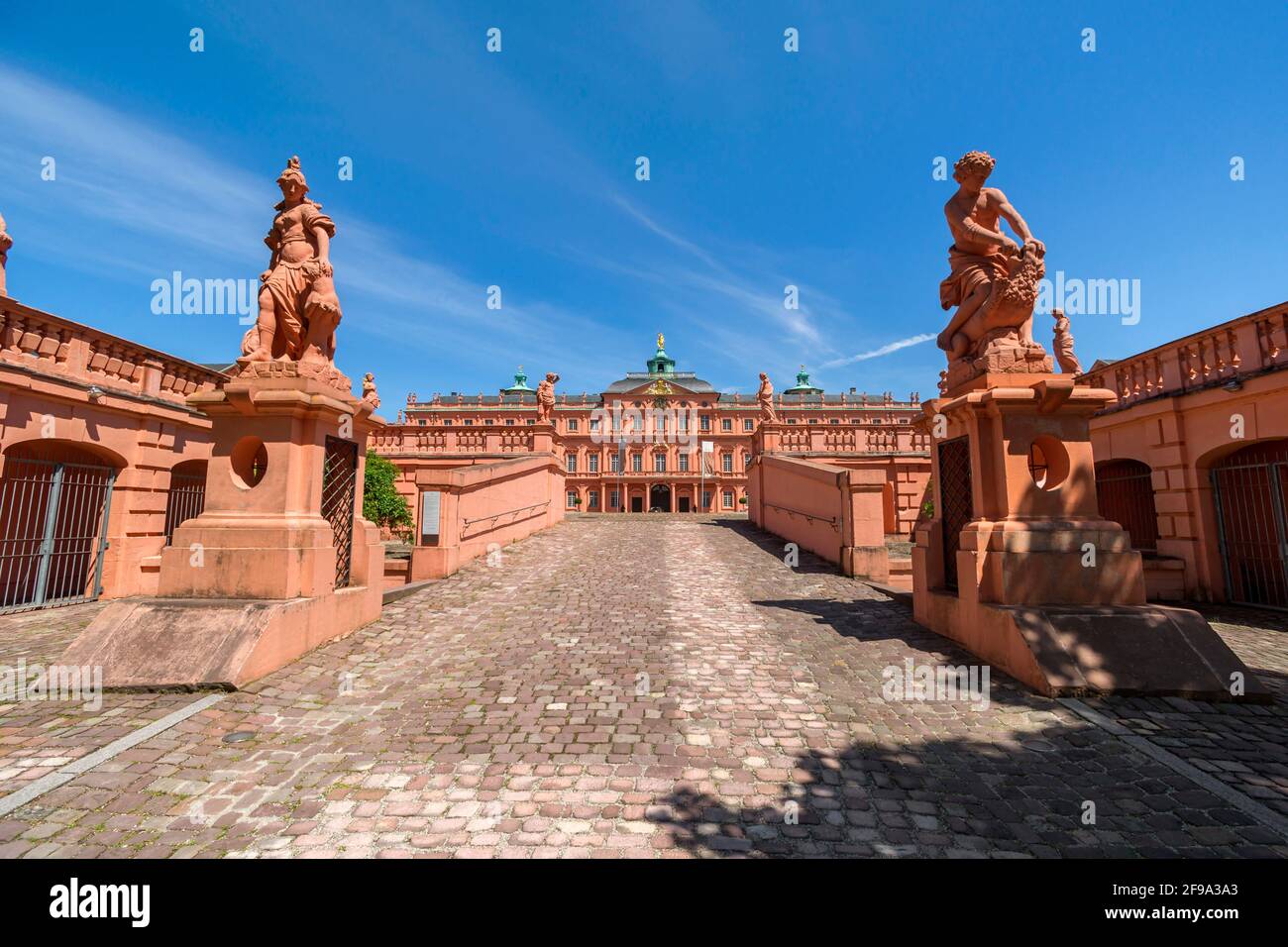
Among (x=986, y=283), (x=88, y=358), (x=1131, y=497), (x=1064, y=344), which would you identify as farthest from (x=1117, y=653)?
(x=88, y=358)

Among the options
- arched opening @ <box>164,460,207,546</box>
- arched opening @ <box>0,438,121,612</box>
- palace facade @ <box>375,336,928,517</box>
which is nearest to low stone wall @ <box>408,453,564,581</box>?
arched opening @ <box>164,460,207,546</box>

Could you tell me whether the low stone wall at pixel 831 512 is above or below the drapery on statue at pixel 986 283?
below

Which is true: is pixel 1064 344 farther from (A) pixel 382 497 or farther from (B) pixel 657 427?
(B) pixel 657 427

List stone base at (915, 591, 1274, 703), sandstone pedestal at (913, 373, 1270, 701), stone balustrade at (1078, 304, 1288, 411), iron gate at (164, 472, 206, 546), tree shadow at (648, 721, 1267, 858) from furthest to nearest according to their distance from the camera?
1. iron gate at (164, 472, 206, 546)
2. stone balustrade at (1078, 304, 1288, 411)
3. sandstone pedestal at (913, 373, 1270, 701)
4. stone base at (915, 591, 1274, 703)
5. tree shadow at (648, 721, 1267, 858)

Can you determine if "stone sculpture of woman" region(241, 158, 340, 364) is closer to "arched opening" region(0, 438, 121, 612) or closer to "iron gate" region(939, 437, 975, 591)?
"arched opening" region(0, 438, 121, 612)

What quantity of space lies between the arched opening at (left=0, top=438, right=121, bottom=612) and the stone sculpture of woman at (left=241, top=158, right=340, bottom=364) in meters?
6.45

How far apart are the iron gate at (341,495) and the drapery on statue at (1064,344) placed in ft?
54.3

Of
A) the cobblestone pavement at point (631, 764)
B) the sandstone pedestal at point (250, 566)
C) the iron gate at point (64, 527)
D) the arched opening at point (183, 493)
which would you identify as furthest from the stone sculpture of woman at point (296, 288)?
the arched opening at point (183, 493)

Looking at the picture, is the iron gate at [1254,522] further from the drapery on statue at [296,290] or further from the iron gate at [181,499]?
the iron gate at [181,499]

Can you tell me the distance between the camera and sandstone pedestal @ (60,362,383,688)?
4.50 meters

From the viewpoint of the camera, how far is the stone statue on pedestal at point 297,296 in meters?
6.05

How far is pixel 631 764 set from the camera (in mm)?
3240

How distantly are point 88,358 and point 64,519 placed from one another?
2.92 m
